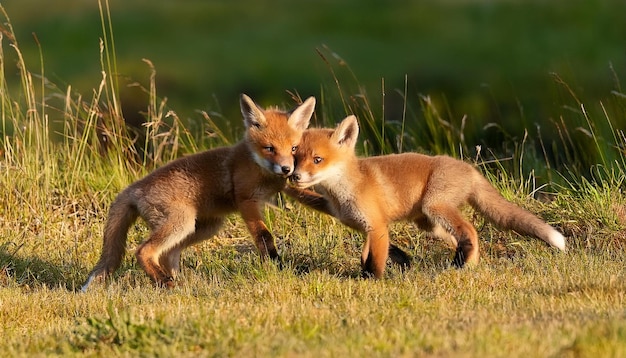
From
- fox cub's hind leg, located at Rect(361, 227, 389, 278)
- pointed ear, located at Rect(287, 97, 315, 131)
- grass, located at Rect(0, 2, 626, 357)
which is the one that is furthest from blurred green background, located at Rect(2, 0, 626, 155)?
fox cub's hind leg, located at Rect(361, 227, 389, 278)

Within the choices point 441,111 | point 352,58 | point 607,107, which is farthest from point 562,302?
point 352,58

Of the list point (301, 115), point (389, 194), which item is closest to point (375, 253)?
point (389, 194)

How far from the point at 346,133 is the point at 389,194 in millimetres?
607

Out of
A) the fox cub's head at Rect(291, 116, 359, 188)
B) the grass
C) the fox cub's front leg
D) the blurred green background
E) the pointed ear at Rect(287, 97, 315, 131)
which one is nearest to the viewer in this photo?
the grass

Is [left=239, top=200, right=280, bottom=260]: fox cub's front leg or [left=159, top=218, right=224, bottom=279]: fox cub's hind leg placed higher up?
[left=239, top=200, right=280, bottom=260]: fox cub's front leg

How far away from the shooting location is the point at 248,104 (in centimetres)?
852

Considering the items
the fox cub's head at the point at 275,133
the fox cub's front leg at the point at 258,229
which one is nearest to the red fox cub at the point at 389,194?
the fox cub's head at the point at 275,133

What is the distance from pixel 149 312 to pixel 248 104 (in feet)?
8.15

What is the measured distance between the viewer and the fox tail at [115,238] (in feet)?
27.1

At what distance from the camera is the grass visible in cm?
555

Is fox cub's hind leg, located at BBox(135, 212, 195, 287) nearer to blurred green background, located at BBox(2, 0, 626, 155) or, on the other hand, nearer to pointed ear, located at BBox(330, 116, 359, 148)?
pointed ear, located at BBox(330, 116, 359, 148)

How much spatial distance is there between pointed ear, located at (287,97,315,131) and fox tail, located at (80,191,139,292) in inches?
58.4

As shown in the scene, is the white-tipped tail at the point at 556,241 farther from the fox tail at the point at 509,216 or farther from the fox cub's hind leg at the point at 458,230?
the fox cub's hind leg at the point at 458,230

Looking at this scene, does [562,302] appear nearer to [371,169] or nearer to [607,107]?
[371,169]
